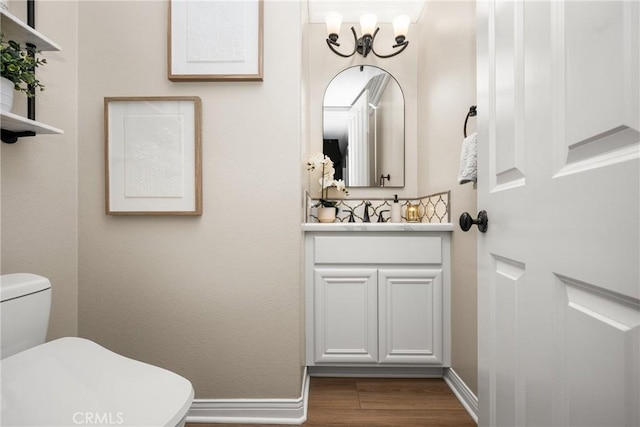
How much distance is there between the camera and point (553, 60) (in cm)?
65

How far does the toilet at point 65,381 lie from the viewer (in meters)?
0.73

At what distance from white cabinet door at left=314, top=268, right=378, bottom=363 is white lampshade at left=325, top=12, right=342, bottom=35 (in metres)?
1.53

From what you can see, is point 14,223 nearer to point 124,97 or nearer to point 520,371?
point 124,97

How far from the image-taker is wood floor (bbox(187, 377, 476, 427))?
1.49 metres

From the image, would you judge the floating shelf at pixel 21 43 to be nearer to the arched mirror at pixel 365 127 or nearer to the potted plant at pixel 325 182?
the potted plant at pixel 325 182

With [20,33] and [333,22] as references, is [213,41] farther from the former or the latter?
[333,22]

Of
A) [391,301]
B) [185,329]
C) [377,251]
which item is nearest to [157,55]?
[185,329]

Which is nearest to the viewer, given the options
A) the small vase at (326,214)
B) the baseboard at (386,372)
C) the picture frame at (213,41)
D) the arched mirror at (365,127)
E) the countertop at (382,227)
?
the picture frame at (213,41)

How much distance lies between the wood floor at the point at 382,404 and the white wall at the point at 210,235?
0.24m

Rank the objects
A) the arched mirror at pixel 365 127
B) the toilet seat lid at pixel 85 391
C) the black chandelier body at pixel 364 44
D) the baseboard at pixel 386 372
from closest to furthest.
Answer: the toilet seat lid at pixel 85 391 < the baseboard at pixel 386 372 < the black chandelier body at pixel 364 44 < the arched mirror at pixel 365 127

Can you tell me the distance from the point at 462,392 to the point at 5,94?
213cm

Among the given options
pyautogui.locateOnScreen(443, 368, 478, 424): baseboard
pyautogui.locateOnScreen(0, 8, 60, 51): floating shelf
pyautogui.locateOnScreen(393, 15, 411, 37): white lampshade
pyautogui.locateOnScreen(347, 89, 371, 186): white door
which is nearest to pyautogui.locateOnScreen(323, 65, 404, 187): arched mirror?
pyautogui.locateOnScreen(347, 89, 371, 186): white door

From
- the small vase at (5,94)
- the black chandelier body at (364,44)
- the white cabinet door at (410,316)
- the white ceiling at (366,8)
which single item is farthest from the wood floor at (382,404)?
the white ceiling at (366,8)

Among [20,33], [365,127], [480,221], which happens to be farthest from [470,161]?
[20,33]
